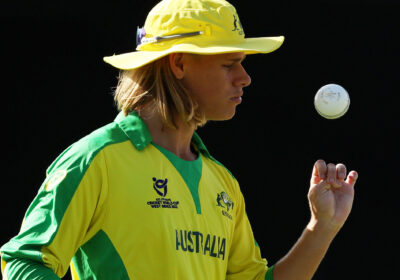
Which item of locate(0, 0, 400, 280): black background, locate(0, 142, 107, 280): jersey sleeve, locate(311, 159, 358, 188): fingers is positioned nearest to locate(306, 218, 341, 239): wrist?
locate(311, 159, 358, 188): fingers

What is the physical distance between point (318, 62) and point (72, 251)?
9.30 ft

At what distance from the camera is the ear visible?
10.3 ft

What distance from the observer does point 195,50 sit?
3035 millimetres

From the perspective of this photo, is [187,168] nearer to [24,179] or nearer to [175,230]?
[175,230]

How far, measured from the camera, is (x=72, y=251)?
107 inches

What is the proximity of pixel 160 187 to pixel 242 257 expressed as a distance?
25.9 inches

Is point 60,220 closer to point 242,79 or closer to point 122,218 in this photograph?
point 122,218

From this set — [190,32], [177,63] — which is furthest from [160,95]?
[190,32]

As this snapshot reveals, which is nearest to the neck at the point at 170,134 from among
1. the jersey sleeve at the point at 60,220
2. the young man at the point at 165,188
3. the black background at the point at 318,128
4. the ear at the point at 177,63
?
the young man at the point at 165,188

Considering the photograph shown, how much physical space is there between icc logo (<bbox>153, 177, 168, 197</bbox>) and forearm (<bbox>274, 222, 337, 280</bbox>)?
71 centimetres

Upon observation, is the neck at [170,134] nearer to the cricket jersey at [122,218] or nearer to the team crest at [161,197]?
the cricket jersey at [122,218]

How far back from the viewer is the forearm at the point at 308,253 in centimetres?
330

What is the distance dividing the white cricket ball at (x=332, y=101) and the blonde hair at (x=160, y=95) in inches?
28.7

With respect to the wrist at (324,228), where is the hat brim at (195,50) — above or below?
above
